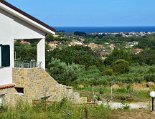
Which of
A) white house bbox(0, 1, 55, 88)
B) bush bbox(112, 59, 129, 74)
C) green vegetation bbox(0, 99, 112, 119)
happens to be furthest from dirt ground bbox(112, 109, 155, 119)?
bush bbox(112, 59, 129, 74)

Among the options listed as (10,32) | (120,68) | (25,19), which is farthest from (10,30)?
(120,68)

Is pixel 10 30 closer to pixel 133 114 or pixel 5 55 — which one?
pixel 5 55

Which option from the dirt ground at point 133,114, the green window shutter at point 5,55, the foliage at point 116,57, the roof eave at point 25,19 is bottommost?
the dirt ground at point 133,114

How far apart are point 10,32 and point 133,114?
658 centimetres

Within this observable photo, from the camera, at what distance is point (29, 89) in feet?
62.6

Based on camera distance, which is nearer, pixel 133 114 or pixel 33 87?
pixel 133 114

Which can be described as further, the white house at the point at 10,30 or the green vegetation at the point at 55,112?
the white house at the point at 10,30

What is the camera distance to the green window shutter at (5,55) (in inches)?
723

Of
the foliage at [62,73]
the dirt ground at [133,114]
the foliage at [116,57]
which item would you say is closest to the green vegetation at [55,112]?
the dirt ground at [133,114]

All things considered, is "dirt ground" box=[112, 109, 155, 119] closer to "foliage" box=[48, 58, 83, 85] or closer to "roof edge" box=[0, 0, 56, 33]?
"roof edge" box=[0, 0, 56, 33]

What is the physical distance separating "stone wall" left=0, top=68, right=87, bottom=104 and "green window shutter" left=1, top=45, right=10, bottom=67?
609 mm

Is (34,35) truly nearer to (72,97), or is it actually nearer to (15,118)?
(72,97)

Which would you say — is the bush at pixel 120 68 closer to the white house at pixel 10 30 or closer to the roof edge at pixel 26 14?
the roof edge at pixel 26 14

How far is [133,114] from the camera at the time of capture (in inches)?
609
